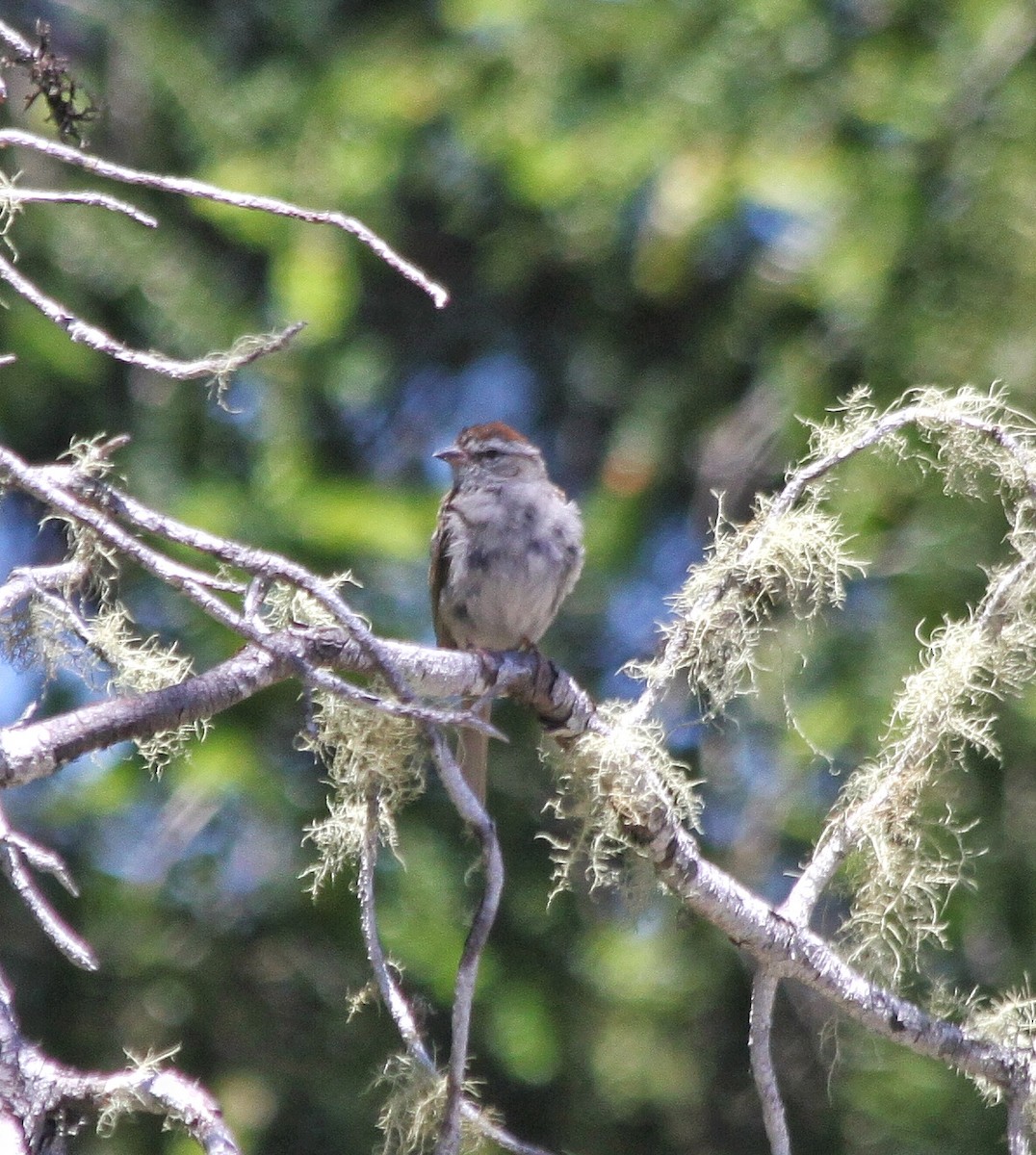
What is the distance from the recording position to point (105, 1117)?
2.12m

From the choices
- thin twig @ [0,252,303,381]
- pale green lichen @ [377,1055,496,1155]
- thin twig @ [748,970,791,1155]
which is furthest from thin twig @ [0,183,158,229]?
thin twig @ [748,970,791,1155]

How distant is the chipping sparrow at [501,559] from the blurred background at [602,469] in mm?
161

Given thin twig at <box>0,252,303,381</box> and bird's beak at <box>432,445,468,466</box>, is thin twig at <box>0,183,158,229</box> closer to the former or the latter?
thin twig at <box>0,252,303,381</box>

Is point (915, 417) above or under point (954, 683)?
above

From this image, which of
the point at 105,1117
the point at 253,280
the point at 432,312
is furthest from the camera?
the point at 432,312

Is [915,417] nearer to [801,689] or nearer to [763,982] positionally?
[763,982]

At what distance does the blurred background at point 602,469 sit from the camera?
4312 mm

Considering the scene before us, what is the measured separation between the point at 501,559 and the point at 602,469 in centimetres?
103

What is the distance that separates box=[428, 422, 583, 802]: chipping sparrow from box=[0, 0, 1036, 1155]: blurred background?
16 centimetres

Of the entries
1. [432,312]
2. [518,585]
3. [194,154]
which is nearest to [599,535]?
[518,585]

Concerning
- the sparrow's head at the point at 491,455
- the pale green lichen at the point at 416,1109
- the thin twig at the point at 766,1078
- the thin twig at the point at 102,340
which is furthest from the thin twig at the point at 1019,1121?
the sparrow's head at the point at 491,455

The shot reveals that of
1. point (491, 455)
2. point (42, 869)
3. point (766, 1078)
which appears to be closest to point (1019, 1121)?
point (766, 1078)

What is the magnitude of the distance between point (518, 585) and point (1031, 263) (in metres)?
1.58

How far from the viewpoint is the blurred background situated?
4312 millimetres
